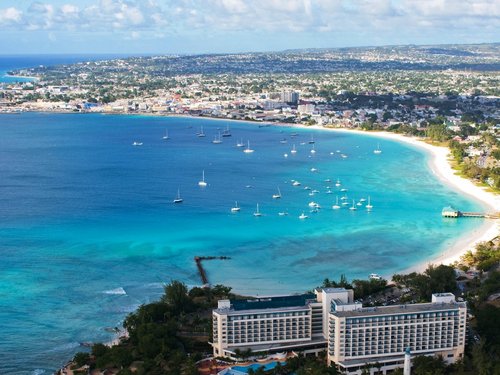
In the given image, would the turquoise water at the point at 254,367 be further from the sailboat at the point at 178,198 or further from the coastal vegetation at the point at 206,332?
the sailboat at the point at 178,198

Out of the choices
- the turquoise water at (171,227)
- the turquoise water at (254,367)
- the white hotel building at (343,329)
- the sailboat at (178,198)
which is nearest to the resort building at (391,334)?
the white hotel building at (343,329)

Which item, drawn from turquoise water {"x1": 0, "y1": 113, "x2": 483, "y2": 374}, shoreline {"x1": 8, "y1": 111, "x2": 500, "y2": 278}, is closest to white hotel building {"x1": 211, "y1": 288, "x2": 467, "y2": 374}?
turquoise water {"x1": 0, "y1": 113, "x2": 483, "y2": 374}

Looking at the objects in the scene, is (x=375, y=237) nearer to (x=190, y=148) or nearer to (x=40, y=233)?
(x=40, y=233)

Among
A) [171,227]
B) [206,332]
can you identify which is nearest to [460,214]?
[171,227]

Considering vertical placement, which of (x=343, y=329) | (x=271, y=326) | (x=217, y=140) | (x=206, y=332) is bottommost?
(x=217, y=140)

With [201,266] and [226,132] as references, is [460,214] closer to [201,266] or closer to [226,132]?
[201,266]

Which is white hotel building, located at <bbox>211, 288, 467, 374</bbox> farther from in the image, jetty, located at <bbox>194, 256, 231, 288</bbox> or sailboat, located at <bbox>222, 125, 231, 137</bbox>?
sailboat, located at <bbox>222, 125, 231, 137</bbox>

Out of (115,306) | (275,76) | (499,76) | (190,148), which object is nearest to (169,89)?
(275,76)
